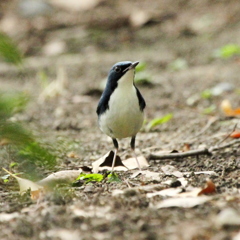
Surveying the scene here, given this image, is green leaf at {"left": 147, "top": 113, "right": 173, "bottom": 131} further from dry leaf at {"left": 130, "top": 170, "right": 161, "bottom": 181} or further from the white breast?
dry leaf at {"left": 130, "top": 170, "right": 161, "bottom": 181}

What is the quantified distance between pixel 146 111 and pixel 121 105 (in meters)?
3.01

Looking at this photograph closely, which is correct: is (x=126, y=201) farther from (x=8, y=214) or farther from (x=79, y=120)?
(x=79, y=120)

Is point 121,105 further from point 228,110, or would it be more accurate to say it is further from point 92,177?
point 228,110

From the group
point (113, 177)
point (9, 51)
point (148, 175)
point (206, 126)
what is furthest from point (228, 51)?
point (9, 51)

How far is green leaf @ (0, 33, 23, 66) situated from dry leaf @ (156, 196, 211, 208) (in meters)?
1.57

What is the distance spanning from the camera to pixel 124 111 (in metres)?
4.56

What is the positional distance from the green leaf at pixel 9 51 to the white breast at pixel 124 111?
2704 mm

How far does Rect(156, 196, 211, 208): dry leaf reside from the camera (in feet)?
10.1

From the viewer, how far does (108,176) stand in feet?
14.1

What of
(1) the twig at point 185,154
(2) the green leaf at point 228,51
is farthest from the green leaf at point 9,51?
(2) the green leaf at point 228,51

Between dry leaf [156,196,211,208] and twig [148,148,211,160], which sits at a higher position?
twig [148,148,211,160]

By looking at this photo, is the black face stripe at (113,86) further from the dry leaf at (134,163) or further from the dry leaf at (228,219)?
the dry leaf at (228,219)

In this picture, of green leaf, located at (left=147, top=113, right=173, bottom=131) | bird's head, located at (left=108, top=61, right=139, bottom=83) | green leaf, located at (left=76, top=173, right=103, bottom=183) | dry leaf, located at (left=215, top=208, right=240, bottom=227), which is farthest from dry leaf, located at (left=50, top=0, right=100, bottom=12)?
dry leaf, located at (left=215, top=208, right=240, bottom=227)

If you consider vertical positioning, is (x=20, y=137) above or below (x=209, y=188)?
above
